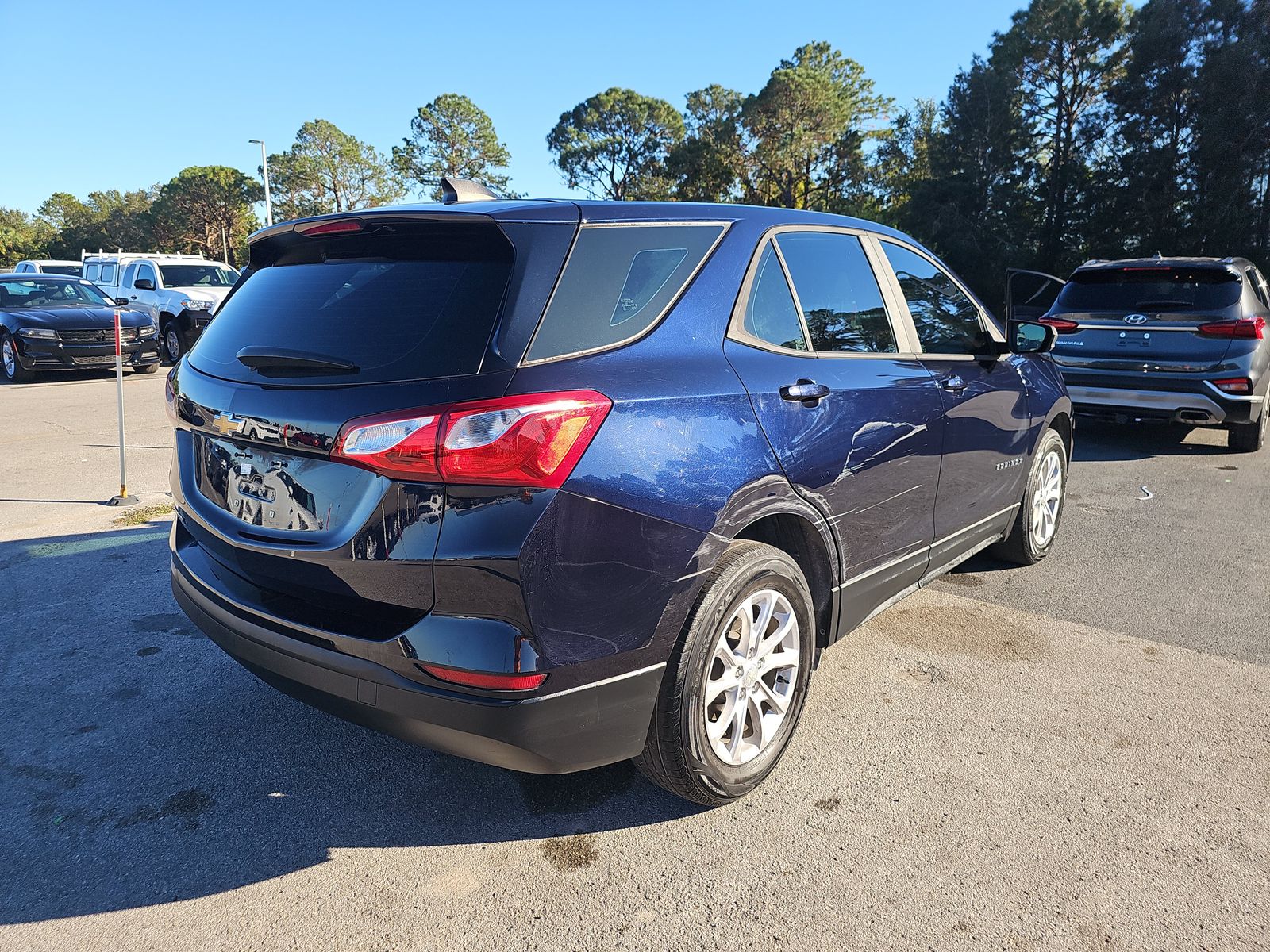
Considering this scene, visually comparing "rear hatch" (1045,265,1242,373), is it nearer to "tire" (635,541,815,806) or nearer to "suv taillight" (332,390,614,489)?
"tire" (635,541,815,806)

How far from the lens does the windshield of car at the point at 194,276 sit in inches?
685

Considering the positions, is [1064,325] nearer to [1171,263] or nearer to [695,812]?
[1171,263]

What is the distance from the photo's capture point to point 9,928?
2.14 meters

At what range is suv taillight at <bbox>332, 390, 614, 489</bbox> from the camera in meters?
2.03

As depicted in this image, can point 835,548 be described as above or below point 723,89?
below

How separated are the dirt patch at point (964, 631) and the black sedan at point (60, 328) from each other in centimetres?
1288

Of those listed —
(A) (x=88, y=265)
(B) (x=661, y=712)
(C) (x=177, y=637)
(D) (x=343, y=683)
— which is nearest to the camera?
(D) (x=343, y=683)

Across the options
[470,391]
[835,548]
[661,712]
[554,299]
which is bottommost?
[661,712]

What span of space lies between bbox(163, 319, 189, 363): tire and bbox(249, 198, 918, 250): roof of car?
1551cm

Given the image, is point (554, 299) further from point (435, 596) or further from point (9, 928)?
point (9, 928)

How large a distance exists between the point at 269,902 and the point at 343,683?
0.62m

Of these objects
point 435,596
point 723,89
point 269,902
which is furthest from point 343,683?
point 723,89

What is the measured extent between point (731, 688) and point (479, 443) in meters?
1.13

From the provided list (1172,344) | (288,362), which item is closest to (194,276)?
(1172,344)
